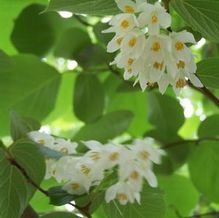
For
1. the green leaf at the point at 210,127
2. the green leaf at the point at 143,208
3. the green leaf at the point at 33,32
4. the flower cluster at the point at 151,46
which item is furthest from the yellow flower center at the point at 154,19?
the green leaf at the point at 33,32

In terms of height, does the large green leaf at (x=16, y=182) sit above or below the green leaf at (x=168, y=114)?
above

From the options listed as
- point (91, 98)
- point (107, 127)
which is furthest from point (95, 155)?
point (91, 98)

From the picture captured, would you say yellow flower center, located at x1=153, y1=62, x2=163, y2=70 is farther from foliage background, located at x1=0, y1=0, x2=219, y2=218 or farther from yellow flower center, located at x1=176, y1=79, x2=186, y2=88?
foliage background, located at x1=0, y1=0, x2=219, y2=218

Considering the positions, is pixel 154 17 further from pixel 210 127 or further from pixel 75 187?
pixel 210 127

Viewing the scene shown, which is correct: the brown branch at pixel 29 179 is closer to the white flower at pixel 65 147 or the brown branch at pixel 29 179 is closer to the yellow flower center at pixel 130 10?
the white flower at pixel 65 147

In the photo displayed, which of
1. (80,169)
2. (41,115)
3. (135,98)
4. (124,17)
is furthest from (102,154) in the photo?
(135,98)

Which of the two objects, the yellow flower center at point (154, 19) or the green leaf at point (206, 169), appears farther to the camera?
the green leaf at point (206, 169)
